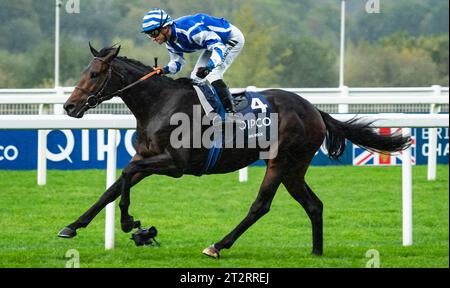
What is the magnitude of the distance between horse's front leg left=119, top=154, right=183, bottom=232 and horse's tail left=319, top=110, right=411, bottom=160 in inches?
47.7

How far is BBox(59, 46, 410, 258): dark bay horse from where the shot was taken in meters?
5.86

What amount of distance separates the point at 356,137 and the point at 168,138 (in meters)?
1.38

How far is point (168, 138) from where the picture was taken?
5945mm

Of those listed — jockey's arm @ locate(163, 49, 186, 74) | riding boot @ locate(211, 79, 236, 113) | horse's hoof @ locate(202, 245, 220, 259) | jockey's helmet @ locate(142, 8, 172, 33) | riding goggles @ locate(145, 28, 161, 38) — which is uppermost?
jockey's helmet @ locate(142, 8, 172, 33)

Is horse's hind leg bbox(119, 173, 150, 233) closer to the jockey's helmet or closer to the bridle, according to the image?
the bridle

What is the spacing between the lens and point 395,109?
11961 mm

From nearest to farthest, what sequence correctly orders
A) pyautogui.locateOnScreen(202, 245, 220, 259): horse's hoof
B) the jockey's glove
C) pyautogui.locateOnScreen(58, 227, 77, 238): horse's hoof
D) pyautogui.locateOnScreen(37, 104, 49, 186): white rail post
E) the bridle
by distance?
pyautogui.locateOnScreen(58, 227, 77, 238): horse's hoof, the bridle, pyautogui.locateOnScreen(202, 245, 220, 259): horse's hoof, the jockey's glove, pyautogui.locateOnScreen(37, 104, 49, 186): white rail post

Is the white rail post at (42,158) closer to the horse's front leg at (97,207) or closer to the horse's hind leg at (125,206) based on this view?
the horse's front leg at (97,207)

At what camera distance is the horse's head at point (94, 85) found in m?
5.86

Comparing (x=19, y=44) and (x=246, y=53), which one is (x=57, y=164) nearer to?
(x=19, y=44)

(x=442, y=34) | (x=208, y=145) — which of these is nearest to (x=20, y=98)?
(x=208, y=145)

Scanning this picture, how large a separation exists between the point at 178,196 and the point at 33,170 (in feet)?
6.51

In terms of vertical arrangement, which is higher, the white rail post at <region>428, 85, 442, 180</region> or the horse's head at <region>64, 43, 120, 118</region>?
the horse's head at <region>64, 43, 120, 118</region>

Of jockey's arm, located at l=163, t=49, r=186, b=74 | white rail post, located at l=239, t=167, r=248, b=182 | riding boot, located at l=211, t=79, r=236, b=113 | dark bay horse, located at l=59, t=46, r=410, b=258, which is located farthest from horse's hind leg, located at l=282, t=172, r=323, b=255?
white rail post, located at l=239, t=167, r=248, b=182
